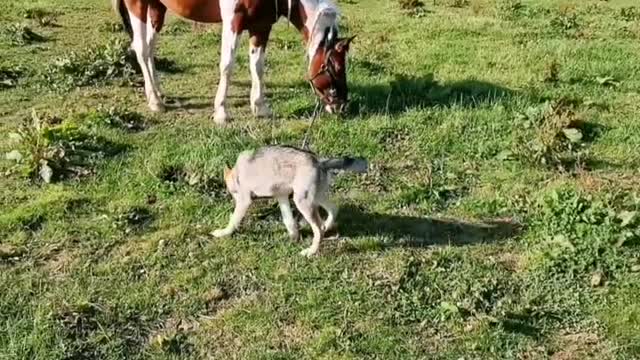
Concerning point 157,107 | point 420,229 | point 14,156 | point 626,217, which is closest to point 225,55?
point 157,107

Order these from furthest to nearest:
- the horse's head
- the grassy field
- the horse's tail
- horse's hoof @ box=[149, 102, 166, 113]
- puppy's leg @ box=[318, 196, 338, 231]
→ the horse's tail, horse's hoof @ box=[149, 102, 166, 113], the horse's head, puppy's leg @ box=[318, 196, 338, 231], the grassy field

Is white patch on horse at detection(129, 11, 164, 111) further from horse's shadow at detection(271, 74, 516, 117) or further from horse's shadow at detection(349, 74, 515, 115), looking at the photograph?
horse's shadow at detection(349, 74, 515, 115)

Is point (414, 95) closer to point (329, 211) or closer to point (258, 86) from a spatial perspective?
point (258, 86)

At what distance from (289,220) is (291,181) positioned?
410 mm

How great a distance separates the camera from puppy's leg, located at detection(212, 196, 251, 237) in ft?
18.8

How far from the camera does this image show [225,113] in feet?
27.2

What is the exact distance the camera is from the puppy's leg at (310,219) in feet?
17.8

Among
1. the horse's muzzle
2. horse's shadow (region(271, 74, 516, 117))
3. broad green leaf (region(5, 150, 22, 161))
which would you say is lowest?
horse's shadow (region(271, 74, 516, 117))

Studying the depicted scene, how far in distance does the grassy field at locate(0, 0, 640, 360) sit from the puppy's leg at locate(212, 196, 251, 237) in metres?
0.08

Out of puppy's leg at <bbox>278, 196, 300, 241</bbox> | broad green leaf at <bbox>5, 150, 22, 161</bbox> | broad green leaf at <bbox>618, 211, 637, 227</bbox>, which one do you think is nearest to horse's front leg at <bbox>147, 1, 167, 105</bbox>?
broad green leaf at <bbox>5, 150, 22, 161</bbox>

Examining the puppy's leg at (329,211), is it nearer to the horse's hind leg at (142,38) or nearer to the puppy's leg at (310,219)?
the puppy's leg at (310,219)

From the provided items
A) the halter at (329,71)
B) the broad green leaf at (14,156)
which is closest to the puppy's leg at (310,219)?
the halter at (329,71)

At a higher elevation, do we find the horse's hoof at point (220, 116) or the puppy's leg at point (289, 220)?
the puppy's leg at point (289, 220)

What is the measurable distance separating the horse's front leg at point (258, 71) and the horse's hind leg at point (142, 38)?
917 mm
